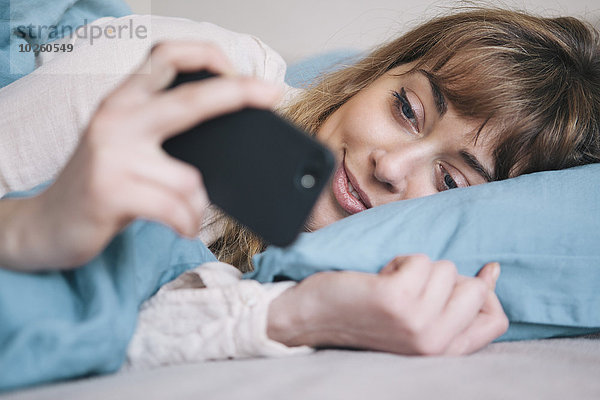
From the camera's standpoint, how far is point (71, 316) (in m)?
0.45

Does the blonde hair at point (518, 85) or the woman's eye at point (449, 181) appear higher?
the blonde hair at point (518, 85)

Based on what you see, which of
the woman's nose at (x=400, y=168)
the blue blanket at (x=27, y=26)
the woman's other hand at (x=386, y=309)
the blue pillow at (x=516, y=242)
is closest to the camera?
the woman's other hand at (x=386, y=309)

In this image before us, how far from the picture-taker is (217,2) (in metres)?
1.67

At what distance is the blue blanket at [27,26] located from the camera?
1.13m

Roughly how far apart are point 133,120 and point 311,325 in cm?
25

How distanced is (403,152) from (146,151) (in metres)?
0.54

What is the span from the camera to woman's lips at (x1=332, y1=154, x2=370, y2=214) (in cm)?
86

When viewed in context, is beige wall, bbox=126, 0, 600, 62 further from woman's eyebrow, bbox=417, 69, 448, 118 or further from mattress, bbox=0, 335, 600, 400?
mattress, bbox=0, 335, 600, 400

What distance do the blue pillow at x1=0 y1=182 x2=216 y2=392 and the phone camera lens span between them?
8.0 inches

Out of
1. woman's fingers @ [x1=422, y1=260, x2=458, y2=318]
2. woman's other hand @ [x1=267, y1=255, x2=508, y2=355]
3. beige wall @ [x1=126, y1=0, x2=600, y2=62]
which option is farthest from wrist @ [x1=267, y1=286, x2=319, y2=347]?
beige wall @ [x1=126, y1=0, x2=600, y2=62]

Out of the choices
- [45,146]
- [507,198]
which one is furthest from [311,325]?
[45,146]

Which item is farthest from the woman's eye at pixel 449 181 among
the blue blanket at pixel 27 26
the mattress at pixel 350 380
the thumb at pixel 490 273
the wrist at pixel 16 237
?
the blue blanket at pixel 27 26

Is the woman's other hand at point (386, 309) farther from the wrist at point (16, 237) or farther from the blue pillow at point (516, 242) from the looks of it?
the wrist at point (16, 237)

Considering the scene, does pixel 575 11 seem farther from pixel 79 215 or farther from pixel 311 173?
pixel 79 215
